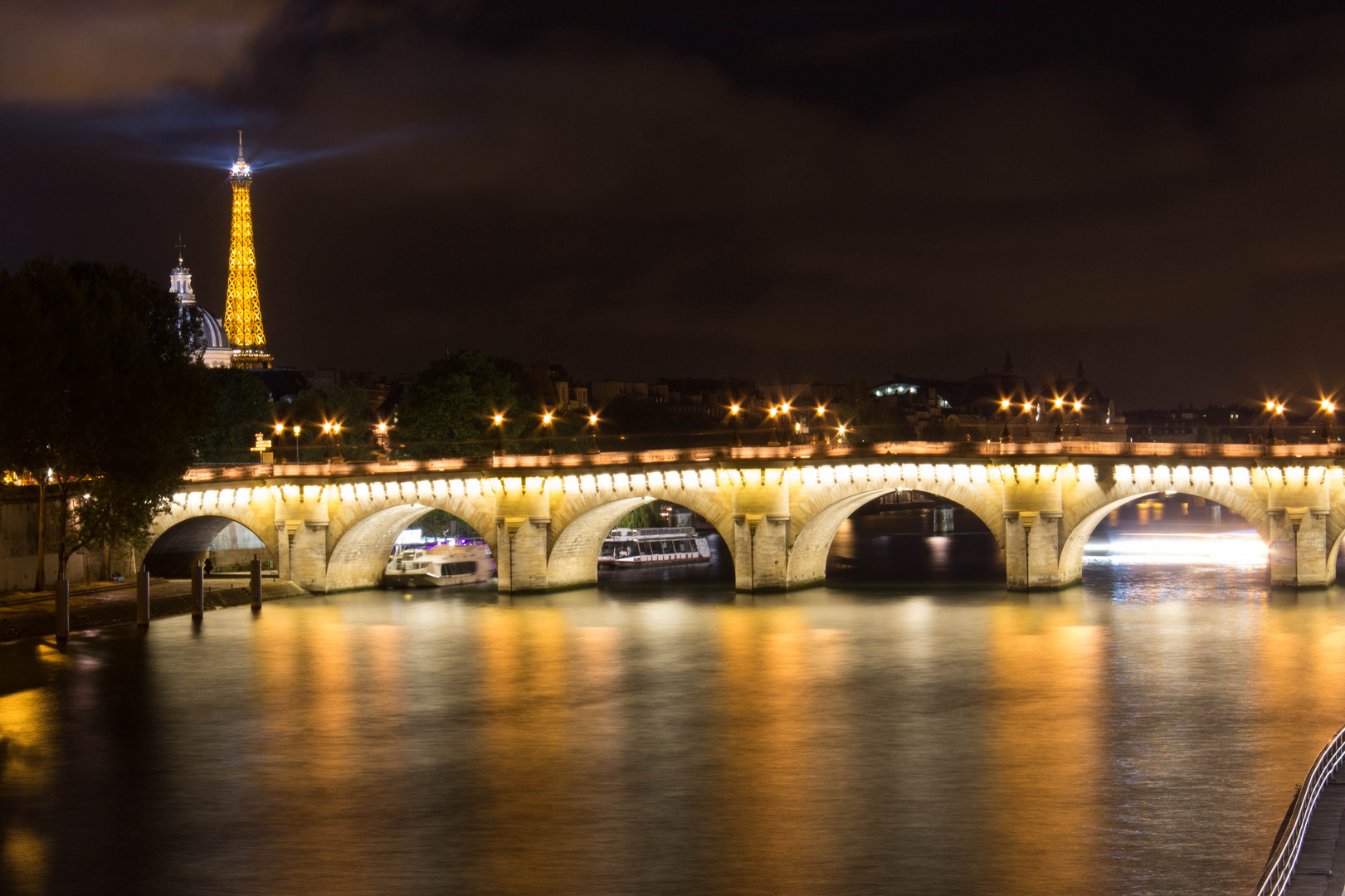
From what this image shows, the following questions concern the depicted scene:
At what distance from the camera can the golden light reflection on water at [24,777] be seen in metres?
22.2

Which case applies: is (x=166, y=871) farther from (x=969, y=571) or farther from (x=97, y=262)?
(x=969, y=571)

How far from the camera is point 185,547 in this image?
219 ft

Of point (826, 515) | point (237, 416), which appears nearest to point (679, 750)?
point (826, 515)

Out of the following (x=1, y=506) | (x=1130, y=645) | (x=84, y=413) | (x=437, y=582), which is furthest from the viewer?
(x=437, y=582)

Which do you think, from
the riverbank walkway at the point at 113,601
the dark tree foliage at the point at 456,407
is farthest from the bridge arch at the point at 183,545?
the dark tree foliage at the point at 456,407

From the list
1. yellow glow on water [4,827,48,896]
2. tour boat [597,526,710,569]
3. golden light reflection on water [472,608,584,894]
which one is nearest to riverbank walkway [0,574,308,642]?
golden light reflection on water [472,608,584,894]

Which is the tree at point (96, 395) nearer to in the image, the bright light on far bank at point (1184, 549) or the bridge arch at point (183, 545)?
the bridge arch at point (183, 545)

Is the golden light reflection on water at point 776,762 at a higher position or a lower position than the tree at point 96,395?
lower

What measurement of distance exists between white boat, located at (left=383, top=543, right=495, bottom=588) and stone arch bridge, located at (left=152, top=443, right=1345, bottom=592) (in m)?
1.09

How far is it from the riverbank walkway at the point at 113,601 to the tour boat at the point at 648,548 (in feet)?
63.4

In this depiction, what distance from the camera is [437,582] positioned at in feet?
214

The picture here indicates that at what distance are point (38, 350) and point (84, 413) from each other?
3755 mm

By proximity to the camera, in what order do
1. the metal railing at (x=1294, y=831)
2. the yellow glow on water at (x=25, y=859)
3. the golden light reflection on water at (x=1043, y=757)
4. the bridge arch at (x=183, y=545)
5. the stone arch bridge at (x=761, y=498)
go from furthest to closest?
1. the bridge arch at (x=183, y=545)
2. the stone arch bridge at (x=761, y=498)
3. the yellow glow on water at (x=25, y=859)
4. the golden light reflection on water at (x=1043, y=757)
5. the metal railing at (x=1294, y=831)

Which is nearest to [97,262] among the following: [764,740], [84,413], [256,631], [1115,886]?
[84,413]
